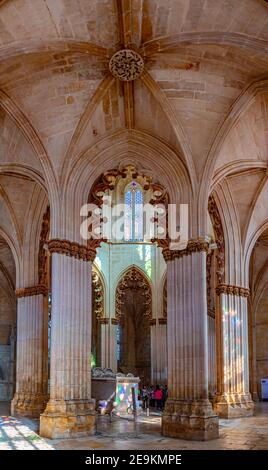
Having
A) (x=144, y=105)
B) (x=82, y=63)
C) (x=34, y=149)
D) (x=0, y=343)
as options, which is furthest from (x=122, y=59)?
(x=0, y=343)

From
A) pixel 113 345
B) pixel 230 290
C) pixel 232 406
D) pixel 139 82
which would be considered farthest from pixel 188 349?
pixel 113 345

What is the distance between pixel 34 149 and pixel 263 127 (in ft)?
20.4

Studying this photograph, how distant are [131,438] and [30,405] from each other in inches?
234

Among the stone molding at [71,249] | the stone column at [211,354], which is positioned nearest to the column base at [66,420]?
the stone molding at [71,249]

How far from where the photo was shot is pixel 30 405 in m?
18.7

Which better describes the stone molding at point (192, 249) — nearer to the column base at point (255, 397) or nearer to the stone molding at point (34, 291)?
the stone molding at point (34, 291)

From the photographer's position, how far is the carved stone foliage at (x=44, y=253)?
19812 mm

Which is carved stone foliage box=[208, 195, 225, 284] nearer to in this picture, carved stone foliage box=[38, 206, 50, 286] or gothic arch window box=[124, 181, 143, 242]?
carved stone foliage box=[38, 206, 50, 286]

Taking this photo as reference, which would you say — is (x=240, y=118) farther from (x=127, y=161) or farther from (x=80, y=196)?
(x=80, y=196)

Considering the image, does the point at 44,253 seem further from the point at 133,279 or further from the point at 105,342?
the point at 133,279

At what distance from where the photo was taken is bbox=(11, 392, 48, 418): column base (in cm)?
1866

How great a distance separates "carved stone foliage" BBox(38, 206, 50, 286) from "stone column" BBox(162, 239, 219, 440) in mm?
5508

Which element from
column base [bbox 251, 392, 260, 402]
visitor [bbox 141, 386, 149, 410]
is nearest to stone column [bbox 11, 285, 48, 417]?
visitor [bbox 141, 386, 149, 410]

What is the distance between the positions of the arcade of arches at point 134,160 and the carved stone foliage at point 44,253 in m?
0.06
